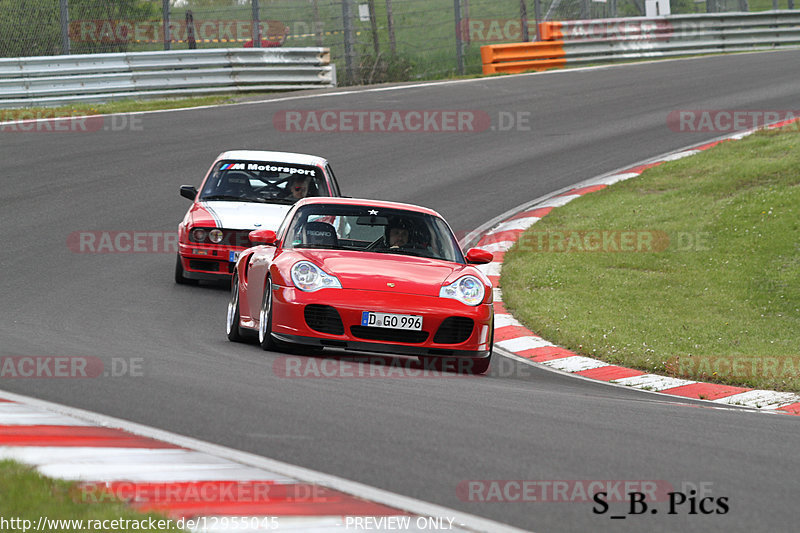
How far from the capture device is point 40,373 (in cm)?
697

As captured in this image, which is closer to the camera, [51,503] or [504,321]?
[51,503]

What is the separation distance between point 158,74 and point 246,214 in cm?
1175

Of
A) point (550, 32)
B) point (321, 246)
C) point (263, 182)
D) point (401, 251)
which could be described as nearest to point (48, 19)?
point (263, 182)

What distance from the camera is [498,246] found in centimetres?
1423

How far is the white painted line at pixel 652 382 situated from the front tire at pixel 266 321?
2794 mm

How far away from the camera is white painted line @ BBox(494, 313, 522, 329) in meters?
11.0

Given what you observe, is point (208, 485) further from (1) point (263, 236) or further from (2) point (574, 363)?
(2) point (574, 363)

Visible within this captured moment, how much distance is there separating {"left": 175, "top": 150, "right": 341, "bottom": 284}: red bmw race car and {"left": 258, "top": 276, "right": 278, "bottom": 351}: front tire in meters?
3.17

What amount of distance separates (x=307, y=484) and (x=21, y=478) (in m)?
1.07

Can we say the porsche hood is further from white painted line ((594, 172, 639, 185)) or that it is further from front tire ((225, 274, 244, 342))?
white painted line ((594, 172, 639, 185))

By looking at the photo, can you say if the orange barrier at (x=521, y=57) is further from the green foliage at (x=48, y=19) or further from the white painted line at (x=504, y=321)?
the white painted line at (x=504, y=321)

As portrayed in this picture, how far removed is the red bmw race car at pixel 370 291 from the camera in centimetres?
815

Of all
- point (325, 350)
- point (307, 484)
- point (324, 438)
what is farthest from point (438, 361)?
point (307, 484)

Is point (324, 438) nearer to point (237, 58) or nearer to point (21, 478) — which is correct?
point (21, 478)
